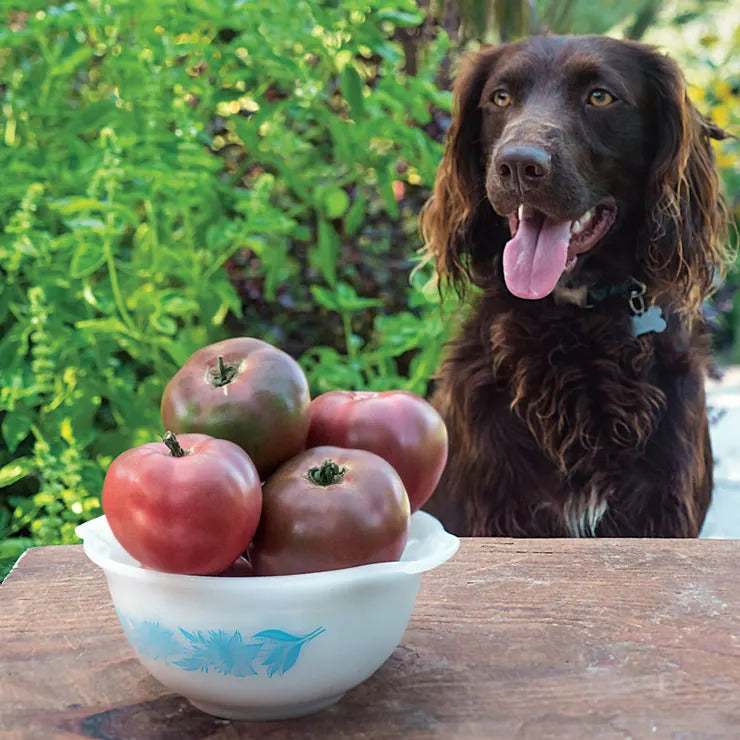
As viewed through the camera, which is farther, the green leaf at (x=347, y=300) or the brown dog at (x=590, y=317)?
the green leaf at (x=347, y=300)

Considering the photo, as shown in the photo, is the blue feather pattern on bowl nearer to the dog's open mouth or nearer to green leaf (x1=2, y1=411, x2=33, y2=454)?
the dog's open mouth

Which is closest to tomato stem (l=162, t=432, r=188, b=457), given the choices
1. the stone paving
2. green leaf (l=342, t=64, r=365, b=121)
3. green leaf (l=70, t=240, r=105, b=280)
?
green leaf (l=70, t=240, r=105, b=280)

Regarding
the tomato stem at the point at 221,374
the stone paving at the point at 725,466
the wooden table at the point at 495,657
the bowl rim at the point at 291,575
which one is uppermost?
the tomato stem at the point at 221,374

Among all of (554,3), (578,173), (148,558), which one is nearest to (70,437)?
(578,173)

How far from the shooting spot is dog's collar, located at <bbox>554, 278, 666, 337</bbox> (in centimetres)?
206

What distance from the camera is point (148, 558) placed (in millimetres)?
872

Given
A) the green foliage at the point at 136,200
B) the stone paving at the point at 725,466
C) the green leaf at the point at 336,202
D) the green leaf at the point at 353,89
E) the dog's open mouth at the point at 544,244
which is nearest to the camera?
the dog's open mouth at the point at 544,244

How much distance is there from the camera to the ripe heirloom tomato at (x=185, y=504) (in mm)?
842

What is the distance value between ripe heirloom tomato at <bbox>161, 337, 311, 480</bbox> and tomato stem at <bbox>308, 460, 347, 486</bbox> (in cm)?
6

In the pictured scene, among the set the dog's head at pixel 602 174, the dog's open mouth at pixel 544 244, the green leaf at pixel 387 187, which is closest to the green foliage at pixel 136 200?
the green leaf at pixel 387 187

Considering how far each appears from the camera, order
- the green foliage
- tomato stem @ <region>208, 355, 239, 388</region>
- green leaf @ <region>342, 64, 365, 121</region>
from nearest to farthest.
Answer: tomato stem @ <region>208, 355, 239, 388</region> → the green foliage → green leaf @ <region>342, 64, 365, 121</region>

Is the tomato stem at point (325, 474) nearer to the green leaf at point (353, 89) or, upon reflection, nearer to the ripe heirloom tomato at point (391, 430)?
the ripe heirloom tomato at point (391, 430)

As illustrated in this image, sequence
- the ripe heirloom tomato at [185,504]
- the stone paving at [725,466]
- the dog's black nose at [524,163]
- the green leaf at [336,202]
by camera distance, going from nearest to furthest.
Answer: the ripe heirloom tomato at [185,504] → the dog's black nose at [524,163] → the green leaf at [336,202] → the stone paving at [725,466]

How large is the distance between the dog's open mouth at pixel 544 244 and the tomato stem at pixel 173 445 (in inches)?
48.6
